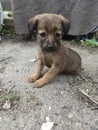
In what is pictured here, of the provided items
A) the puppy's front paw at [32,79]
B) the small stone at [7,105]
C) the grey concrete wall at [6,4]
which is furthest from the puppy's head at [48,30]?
the grey concrete wall at [6,4]

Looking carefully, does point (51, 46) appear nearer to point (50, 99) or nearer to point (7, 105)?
point (50, 99)

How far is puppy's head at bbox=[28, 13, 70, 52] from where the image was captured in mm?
4090

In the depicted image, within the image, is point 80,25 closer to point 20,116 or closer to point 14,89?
point 14,89

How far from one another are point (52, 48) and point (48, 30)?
0.87 feet

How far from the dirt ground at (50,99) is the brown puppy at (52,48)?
0.52ft

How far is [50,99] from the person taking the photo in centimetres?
425

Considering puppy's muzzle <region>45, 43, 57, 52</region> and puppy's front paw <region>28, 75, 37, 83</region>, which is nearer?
puppy's muzzle <region>45, 43, 57, 52</region>

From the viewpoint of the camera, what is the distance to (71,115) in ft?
12.9

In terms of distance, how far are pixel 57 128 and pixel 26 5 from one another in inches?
136

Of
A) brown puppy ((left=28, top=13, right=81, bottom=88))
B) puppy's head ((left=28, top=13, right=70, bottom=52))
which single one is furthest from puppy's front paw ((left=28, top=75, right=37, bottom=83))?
puppy's head ((left=28, top=13, right=70, bottom=52))

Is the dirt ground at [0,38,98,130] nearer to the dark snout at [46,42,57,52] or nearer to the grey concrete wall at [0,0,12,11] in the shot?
the dark snout at [46,42,57,52]

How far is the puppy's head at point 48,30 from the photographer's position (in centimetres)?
409

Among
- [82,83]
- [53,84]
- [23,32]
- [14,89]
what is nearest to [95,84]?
[82,83]

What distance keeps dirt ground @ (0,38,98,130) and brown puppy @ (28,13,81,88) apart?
159 mm
